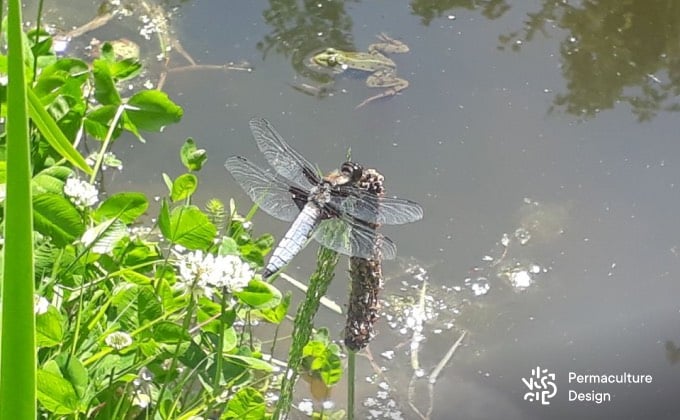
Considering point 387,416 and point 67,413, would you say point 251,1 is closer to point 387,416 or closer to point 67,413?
point 387,416

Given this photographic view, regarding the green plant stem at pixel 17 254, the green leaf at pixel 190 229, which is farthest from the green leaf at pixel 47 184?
the green plant stem at pixel 17 254

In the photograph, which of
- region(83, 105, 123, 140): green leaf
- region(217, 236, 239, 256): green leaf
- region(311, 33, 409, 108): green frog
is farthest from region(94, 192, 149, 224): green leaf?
region(311, 33, 409, 108): green frog

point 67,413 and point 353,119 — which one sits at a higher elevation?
point 353,119

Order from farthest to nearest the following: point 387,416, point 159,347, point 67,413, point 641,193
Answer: point 641,193
point 387,416
point 159,347
point 67,413

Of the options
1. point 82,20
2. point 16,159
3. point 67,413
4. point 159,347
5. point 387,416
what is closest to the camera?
point 16,159

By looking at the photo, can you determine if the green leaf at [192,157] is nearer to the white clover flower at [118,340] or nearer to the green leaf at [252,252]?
the green leaf at [252,252]

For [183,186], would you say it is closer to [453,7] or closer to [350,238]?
[350,238]

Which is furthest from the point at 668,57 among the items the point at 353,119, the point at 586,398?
the point at 586,398
